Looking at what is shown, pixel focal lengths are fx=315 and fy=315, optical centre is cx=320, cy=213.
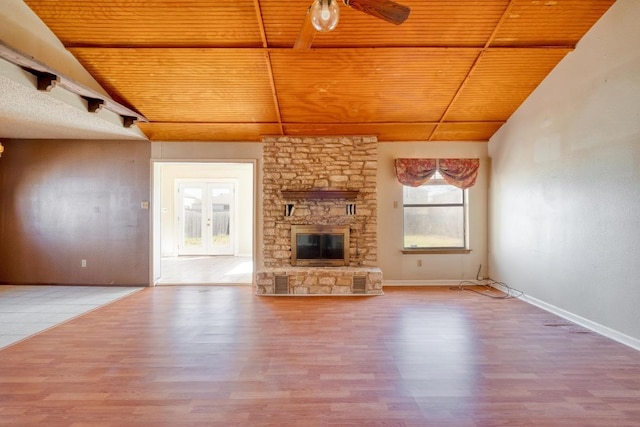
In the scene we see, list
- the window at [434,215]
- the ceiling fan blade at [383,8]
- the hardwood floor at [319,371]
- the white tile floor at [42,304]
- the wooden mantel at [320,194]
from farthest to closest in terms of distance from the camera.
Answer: the window at [434,215], the wooden mantel at [320,194], the white tile floor at [42,304], the ceiling fan blade at [383,8], the hardwood floor at [319,371]

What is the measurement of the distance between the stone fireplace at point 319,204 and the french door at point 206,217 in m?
4.31

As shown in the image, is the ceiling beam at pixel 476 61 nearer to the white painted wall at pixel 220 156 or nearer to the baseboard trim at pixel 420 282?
the baseboard trim at pixel 420 282

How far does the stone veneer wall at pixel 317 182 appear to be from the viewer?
17.6 ft

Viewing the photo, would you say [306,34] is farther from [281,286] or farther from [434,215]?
[434,215]

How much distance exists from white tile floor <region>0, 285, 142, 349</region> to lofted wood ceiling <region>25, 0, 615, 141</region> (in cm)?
276

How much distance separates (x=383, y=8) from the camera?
2260 millimetres

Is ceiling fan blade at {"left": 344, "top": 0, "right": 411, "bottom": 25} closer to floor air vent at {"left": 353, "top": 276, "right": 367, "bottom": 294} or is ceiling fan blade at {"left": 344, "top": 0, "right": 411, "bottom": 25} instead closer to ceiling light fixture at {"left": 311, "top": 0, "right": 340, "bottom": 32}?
ceiling light fixture at {"left": 311, "top": 0, "right": 340, "bottom": 32}

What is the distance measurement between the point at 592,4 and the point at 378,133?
2871 millimetres

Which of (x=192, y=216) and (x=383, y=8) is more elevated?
(x=383, y=8)

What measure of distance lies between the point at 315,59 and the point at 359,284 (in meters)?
3.20

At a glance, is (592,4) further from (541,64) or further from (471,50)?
(471,50)

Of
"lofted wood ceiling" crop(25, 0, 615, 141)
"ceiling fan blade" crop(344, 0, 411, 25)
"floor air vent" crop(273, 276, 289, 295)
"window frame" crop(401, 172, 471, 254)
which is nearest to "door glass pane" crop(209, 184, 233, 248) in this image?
"lofted wood ceiling" crop(25, 0, 615, 141)

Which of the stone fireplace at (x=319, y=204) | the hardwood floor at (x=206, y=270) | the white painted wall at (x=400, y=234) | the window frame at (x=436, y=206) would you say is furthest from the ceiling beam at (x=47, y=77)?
the window frame at (x=436, y=206)

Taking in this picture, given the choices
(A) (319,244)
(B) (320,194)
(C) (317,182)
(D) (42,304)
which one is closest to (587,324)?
(A) (319,244)
